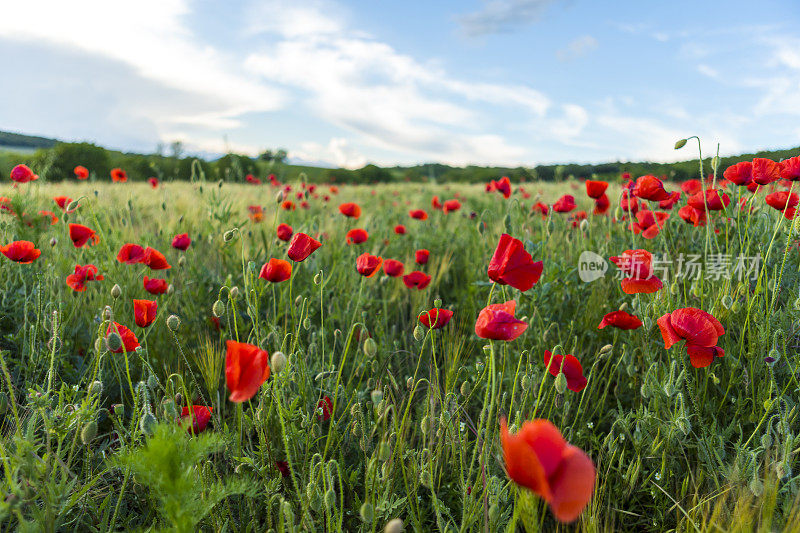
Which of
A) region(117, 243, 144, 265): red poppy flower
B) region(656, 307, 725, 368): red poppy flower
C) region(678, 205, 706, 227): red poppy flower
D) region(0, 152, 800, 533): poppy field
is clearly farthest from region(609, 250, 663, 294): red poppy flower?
region(117, 243, 144, 265): red poppy flower

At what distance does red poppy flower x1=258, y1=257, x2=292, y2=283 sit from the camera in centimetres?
140

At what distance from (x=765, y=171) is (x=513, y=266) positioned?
4.12 feet

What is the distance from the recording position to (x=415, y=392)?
5.47 ft

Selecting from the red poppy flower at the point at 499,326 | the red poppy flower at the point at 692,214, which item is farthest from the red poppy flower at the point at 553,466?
the red poppy flower at the point at 692,214

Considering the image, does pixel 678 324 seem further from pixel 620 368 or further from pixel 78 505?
pixel 78 505

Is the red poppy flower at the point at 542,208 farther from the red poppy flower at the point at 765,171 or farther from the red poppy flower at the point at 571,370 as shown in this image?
the red poppy flower at the point at 571,370

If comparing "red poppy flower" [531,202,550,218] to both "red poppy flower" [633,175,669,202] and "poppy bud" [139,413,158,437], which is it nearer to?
"red poppy flower" [633,175,669,202]

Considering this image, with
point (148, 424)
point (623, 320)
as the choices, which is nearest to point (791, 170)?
point (623, 320)

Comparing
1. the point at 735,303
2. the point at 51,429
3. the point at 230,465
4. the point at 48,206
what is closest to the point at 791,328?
the point at 735,303

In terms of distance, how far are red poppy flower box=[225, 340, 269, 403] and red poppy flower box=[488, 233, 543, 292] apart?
21.5 inches

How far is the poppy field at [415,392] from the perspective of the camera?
978mm

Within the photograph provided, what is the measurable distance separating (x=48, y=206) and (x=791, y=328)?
4.80 meters

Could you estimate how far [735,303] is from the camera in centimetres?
150

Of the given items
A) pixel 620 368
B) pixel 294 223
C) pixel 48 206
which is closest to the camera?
pixel 620 368
